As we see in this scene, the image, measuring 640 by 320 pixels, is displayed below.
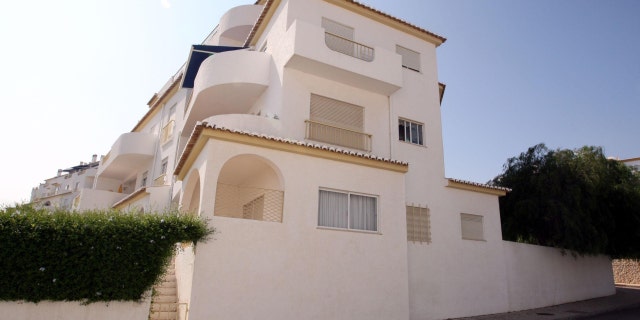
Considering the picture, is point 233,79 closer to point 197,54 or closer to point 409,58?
point 197,54

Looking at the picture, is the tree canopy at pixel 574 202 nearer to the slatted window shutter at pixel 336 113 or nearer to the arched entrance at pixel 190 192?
the slatted window shutter at pixel 336 113

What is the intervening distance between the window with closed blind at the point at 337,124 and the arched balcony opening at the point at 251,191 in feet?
6.63

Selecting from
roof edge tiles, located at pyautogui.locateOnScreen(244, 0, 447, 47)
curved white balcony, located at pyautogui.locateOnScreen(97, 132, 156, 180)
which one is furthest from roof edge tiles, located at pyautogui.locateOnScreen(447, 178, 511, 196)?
curved white balcony, located at pyautogui.locateOnScreen(97, 132, 156, 180)

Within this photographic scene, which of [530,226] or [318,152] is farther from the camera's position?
[530,226]

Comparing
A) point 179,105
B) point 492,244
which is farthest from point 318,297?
point 179,105

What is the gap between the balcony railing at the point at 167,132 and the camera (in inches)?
825

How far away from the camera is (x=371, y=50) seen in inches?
583

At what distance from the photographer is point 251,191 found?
13.4 meters

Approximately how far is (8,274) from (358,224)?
329 inches

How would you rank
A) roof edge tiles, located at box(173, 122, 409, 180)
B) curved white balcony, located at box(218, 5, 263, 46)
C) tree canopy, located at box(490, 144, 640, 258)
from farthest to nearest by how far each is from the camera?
curved white balcony, located at box(218, 5, 263, 46), tree canopy, located at box(490, 144, 640, 258), roof edge tiles, located at box(173, 122, 409, 180)

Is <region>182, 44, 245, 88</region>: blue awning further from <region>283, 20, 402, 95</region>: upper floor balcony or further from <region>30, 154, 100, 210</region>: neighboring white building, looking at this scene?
<region>30, 154, 100, 210</region>: neighboring white building

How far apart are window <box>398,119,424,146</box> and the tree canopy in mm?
6998

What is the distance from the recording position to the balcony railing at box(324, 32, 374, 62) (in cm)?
1421

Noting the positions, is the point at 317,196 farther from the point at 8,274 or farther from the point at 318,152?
the point at 8,274
